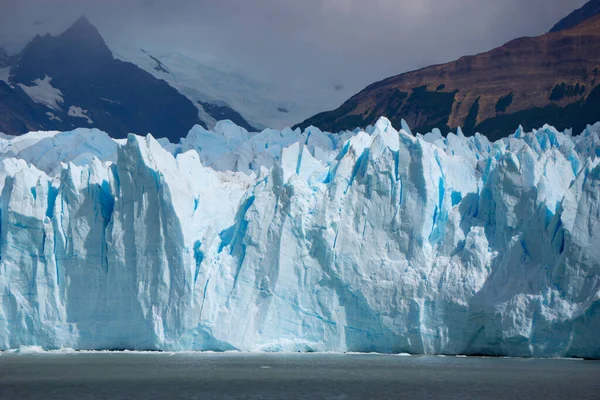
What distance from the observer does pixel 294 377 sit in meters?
24.9

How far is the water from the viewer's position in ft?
70.7

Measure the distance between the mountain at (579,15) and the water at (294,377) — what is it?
46.6 m

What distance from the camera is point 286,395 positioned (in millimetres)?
21531

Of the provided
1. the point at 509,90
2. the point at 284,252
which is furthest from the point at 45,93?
the point at 284,252

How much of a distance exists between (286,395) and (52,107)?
161 feet

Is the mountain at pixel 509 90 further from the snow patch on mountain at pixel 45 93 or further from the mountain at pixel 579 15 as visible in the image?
the snow patch on mountain at pixel 45 93

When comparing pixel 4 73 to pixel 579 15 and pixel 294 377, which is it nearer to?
pixel 579 15

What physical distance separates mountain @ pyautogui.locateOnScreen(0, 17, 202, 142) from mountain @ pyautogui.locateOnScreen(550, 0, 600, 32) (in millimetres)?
28161

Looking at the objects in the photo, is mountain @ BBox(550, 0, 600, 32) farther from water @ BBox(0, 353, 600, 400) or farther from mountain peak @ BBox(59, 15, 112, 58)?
water @ BBox(0, 353, 600, 400)

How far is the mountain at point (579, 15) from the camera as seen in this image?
69438 millimetres

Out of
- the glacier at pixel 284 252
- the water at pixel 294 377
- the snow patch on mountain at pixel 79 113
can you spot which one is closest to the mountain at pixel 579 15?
the snow patch on mountain at pixel 79 113

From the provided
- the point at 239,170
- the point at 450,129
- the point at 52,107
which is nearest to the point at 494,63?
the point at 450,129

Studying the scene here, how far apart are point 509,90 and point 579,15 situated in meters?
16.9

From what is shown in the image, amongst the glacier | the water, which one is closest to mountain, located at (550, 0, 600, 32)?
the glacier
